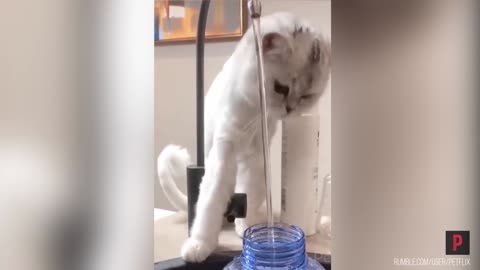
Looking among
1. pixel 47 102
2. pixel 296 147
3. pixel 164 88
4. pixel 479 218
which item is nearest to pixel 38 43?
pixel 47 102

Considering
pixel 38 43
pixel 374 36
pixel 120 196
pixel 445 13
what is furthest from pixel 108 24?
pixel 445 13

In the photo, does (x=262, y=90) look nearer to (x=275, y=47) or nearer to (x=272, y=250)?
(x=275, y=47)

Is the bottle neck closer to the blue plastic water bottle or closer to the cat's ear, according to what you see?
the blue plastic water bottle

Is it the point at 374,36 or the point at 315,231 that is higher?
the point at 374,36

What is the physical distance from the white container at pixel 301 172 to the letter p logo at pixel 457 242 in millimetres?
197

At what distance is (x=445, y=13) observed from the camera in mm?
612

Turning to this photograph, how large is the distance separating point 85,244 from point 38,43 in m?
0.31

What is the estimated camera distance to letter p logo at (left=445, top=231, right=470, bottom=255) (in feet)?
2.04

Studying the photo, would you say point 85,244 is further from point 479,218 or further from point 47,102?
point 479,218

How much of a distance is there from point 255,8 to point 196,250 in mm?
386

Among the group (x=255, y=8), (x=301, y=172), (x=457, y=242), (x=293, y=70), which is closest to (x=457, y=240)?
(x=457, y=242)

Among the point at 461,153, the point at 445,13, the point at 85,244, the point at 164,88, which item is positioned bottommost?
the point at 85,244

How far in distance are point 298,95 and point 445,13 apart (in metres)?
0.24

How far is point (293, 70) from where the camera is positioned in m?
0.65
